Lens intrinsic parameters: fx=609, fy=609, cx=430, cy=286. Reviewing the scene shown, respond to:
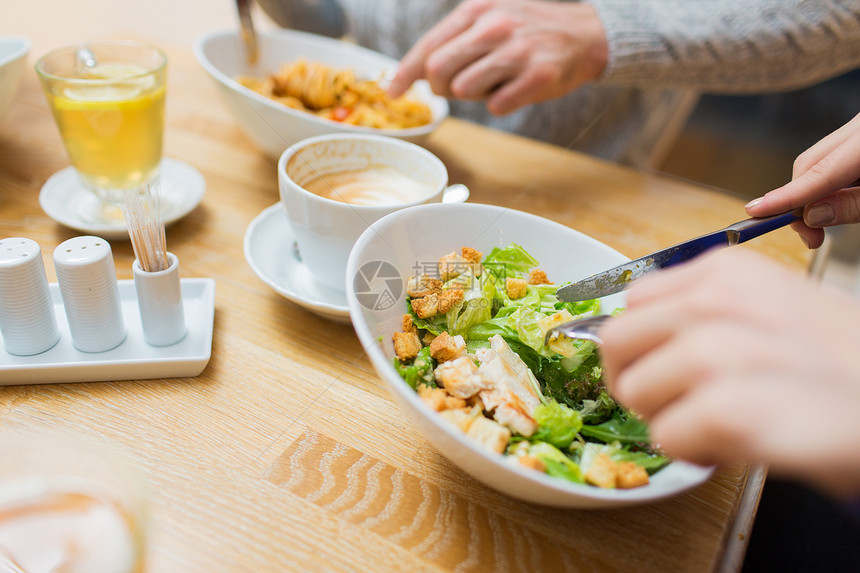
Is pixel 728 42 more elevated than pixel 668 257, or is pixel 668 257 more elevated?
pixel 728 42

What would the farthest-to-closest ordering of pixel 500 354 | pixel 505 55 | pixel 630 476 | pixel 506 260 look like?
pixel 505 55
pixel 506 260
pixel 500 354
pixel 630 476

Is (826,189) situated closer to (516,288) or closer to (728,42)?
(516,288)

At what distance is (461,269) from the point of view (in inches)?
26.4

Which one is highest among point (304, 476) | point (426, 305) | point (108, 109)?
point (108, 109)

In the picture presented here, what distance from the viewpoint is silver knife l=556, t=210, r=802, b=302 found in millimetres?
605

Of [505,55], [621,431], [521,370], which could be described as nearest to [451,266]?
[521,370]

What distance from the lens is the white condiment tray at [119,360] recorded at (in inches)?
24.3

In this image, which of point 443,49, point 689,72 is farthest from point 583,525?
point 689,72

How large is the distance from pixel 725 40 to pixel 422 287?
814 mm

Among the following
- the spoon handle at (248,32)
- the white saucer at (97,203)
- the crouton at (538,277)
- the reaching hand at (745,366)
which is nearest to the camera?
the reaching hand at (745,366)

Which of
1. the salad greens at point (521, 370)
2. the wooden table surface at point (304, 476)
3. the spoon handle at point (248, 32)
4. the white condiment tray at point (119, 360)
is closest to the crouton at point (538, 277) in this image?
the salad greens at point (521, 370)

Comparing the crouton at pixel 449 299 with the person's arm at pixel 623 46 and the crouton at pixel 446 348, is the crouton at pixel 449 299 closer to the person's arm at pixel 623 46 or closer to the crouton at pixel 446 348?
the crouton at pixel 446 348

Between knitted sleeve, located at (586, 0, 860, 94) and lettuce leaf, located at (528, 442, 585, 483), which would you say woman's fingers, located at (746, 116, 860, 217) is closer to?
lettuce leaf, located at (528, 442, 585, 483)

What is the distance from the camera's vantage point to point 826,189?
62 cm
